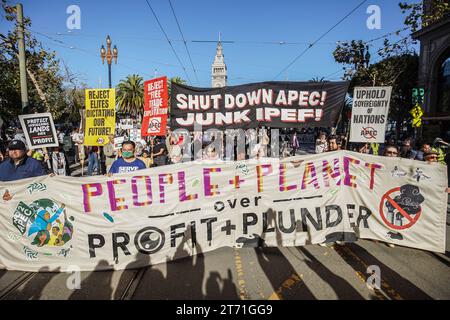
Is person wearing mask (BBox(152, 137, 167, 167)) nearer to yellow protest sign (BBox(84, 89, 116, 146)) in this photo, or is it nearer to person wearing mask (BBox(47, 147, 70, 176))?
yellow protest sign (BBox(84, 89, 116, 146))

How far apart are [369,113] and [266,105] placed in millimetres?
2429

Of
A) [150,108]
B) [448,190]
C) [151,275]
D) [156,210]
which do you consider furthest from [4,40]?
[448,190]

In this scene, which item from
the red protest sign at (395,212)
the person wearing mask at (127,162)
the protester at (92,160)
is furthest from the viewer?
the protester at (92,160)

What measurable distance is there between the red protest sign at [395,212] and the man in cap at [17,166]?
19.3 ft

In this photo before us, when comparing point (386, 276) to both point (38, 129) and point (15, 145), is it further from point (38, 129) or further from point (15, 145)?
point (38, 129)

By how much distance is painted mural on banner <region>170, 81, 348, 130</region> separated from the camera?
5176 millimetres

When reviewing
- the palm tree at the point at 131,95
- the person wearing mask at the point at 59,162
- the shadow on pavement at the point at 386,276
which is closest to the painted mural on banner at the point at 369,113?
the shadow on pavement at the point at 386,276

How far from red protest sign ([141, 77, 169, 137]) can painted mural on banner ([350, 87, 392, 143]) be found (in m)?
4.29

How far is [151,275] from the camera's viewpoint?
3936 millimetres

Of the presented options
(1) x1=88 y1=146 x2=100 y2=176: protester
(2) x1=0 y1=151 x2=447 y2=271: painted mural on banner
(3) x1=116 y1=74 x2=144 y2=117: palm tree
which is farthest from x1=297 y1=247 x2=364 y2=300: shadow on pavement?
(3) x1=116 y1=74 x2=144 y2=117: palm tree

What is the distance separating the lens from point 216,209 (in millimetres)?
4598

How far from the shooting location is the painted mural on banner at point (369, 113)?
229 inches

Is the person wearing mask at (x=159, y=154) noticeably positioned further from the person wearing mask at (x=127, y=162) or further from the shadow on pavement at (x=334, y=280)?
the shadow on pavement at (x=334, y=280)

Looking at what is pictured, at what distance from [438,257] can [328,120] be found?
2.78 m
